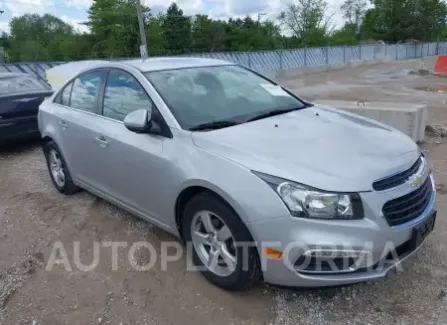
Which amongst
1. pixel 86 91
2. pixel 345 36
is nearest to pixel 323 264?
pixel 86 91

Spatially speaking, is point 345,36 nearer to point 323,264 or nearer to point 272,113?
point 272,113

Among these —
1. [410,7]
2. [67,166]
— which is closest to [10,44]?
[410,7]

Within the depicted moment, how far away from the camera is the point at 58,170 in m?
4.95

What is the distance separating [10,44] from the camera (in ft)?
220

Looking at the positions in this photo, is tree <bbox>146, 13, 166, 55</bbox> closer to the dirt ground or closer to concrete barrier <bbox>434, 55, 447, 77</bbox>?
concrete barrier <bbox>434, 55, 447, 77</bbox>

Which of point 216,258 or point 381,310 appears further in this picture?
point 216,258

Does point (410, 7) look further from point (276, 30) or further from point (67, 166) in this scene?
point (67, 166)

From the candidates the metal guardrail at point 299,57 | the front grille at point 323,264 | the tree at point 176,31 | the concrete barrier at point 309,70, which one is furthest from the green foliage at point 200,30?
the front grille at point 323,264

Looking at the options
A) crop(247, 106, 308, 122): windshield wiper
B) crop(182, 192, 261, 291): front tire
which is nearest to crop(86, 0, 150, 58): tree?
crop(247, 106, 308, 122): windshield wiper

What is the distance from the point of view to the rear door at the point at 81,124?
3.99 metres

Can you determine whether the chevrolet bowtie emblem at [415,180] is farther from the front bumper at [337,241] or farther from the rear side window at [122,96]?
the rear side window at [122,96]

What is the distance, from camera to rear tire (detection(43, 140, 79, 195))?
15.5 ft

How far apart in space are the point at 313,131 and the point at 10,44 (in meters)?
74.4

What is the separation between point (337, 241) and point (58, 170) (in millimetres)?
3579
